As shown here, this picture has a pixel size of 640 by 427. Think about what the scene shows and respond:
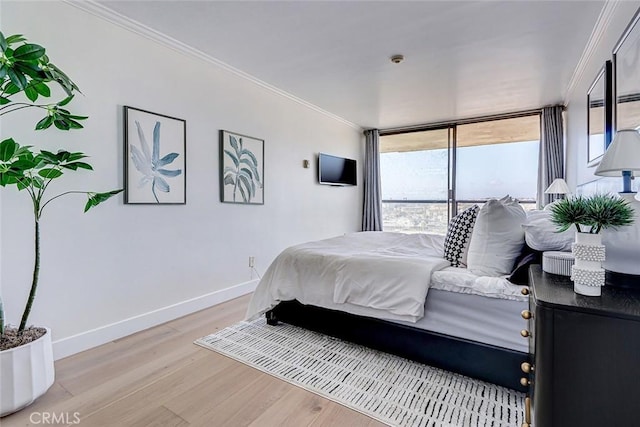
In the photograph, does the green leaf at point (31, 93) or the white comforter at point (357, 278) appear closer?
the green leaf at point (31, 93)

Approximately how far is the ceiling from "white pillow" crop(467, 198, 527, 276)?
59.1 inches

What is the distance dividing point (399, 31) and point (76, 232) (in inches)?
113

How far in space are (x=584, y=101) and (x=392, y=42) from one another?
2036 mm

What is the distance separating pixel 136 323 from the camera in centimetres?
254

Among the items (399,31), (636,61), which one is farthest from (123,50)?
(636,61)

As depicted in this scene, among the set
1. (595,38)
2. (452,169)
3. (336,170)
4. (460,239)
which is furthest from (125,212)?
(452,169)

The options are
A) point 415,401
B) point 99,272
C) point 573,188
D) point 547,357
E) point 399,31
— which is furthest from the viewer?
point 573,188

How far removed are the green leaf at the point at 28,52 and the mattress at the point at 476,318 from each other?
2310 millimetres

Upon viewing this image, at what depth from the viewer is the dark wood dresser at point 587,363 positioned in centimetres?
78

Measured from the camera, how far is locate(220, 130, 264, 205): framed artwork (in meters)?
3.29

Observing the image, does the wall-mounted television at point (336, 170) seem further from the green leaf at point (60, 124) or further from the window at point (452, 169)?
the green leaf at point (60, 124)

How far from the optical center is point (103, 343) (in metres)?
2.32

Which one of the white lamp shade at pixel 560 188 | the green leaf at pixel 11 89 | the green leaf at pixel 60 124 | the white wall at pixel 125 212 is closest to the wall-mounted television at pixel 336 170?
the white wall at pixel 125 212

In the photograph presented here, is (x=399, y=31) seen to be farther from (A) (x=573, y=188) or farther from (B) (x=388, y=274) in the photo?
(A) (x=573, y=188)
